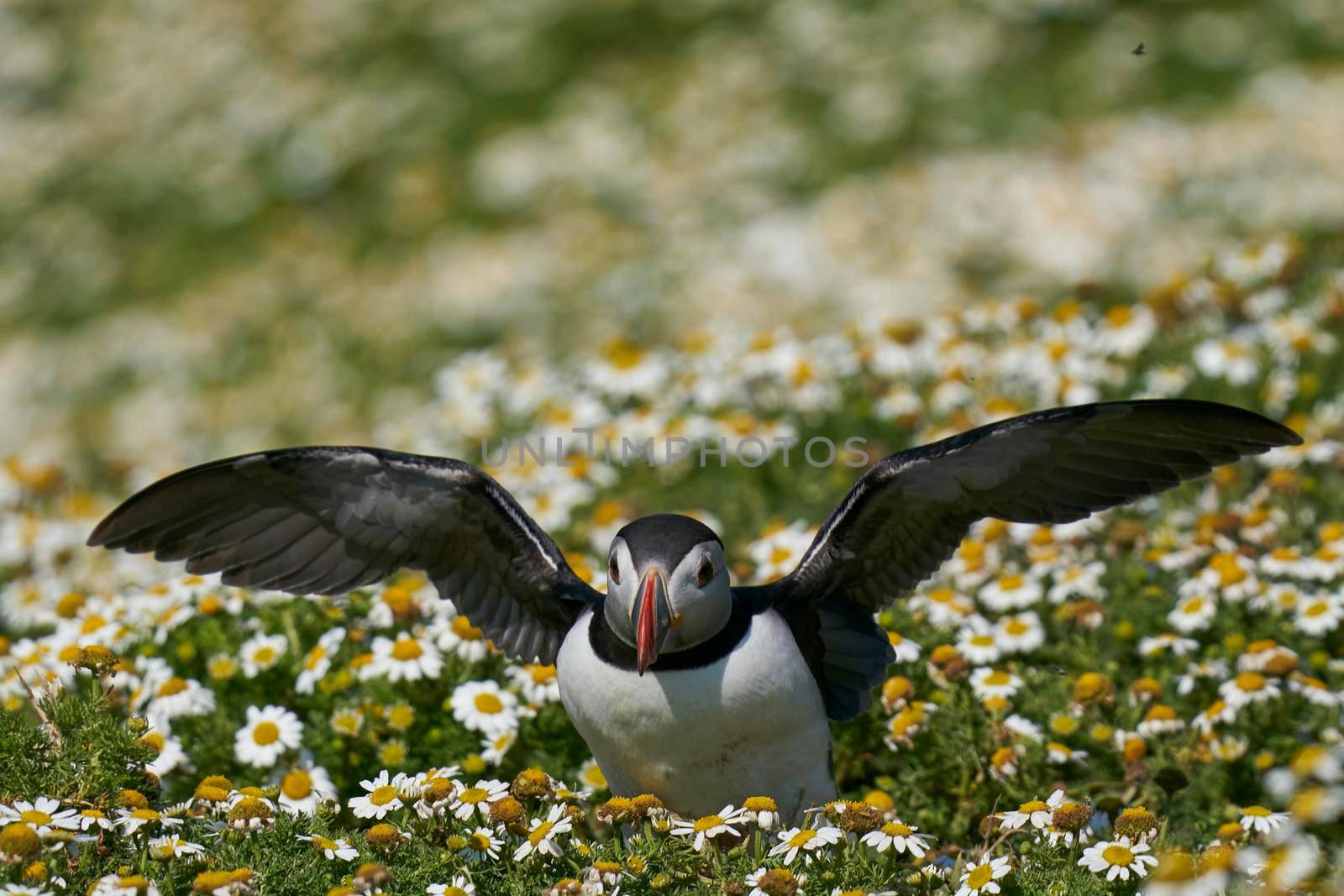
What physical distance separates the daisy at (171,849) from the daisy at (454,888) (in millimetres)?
544

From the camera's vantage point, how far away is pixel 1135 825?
11.9 ft

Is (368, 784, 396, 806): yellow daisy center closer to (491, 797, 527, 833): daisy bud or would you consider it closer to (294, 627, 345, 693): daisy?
(491, 797, 527, 833): daisy bud

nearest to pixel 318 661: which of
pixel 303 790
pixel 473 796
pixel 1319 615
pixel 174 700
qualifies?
pixel 174 700

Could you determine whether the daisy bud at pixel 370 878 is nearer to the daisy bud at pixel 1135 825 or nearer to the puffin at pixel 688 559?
the puffin at pixel 688 559

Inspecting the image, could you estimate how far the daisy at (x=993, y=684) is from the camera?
15.9 feet

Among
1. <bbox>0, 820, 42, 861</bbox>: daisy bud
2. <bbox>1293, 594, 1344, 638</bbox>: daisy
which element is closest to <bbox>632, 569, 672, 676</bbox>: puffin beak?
<bbox>0, 820, 42, 861</bbox>: daisy bud

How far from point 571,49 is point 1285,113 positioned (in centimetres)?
687

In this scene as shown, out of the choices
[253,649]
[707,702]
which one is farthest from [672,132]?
[707,702]

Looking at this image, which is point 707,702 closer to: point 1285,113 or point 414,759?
point 414,759

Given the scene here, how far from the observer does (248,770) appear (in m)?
4.89

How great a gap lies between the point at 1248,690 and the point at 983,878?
5.71 ft

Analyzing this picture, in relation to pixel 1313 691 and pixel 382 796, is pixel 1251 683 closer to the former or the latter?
pixel 1313 691

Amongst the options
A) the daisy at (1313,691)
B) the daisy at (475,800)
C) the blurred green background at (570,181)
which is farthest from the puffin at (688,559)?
the blurred green background at (570,181)

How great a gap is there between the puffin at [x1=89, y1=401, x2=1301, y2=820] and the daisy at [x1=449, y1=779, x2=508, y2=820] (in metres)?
0.40
